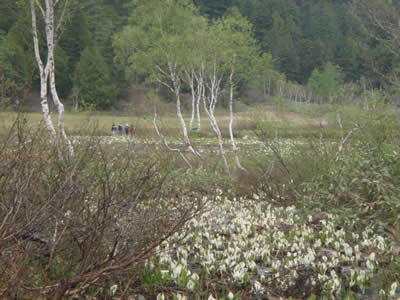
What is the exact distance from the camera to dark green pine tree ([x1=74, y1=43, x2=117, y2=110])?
157ft

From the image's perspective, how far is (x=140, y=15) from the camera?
21828 millimetres

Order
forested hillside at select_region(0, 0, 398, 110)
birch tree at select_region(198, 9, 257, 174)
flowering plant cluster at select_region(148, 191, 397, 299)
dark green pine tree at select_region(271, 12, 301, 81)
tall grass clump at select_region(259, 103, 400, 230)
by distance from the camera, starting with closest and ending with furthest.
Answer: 1. flowering plant cluster at select_region(148, 191, 397, 299)
2. tall grass clump at select_region(259, 103, 400, 230)
3. birch tree at select_region(198, 9, 257, 174)
4. forested hillside at select_region(0, 0, 398, 110)
5. dark green pine tree at select_region(271, 12, 301, 81)

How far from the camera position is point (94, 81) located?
159 feet

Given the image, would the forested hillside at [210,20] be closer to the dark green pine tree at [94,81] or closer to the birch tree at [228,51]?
the dark green pine tree at [94,81]

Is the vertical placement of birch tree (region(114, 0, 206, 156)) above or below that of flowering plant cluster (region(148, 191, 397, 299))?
above

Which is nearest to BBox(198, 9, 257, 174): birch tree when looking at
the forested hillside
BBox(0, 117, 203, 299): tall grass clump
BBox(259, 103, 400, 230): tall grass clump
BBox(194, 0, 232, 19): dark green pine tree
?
BBox(259, 103, 400, 230): tall grass clump

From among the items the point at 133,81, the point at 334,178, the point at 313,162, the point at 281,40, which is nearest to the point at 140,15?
the point at 313,162

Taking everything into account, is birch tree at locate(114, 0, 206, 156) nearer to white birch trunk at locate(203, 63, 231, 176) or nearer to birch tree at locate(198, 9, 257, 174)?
birch tree at locate(198, 9, 257, 174)

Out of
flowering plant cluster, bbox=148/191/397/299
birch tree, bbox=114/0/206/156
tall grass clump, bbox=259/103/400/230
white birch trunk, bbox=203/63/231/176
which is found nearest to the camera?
flowering plant cluster, bbox=148/191/397/299

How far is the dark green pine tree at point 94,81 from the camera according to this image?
4775 centimetres

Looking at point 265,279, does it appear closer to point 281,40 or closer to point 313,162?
point 313,162

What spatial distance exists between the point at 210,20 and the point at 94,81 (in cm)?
1974

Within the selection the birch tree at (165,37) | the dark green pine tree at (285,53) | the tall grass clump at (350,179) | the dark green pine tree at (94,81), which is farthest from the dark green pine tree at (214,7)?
the tall grass clump at (350,179)

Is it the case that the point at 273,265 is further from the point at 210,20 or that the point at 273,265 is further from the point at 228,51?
the point at 210,20
